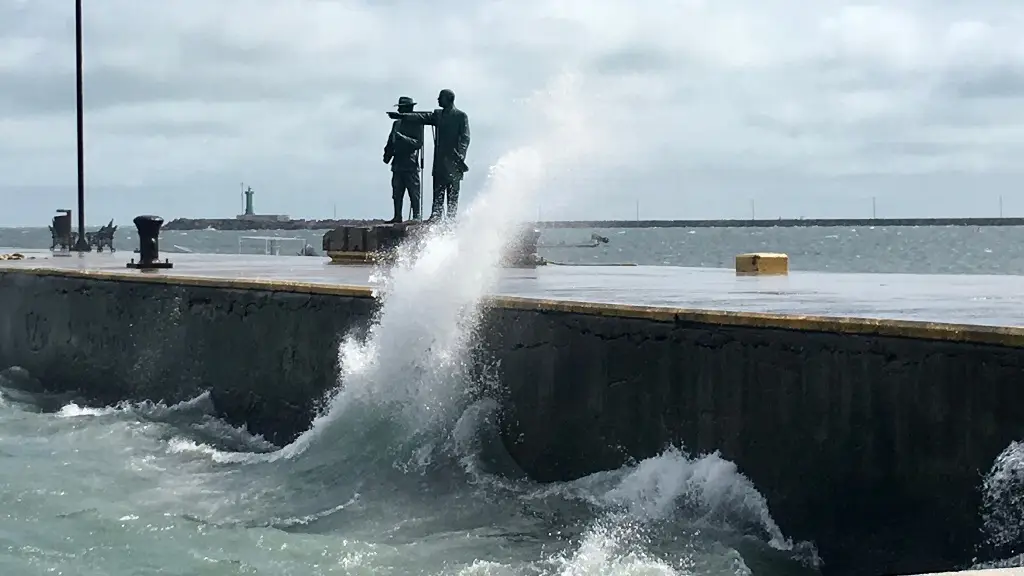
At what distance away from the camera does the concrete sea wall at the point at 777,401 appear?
680 centimetres

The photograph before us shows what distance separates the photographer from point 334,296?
1180cm

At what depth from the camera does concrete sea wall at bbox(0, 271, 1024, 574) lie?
6.80 m

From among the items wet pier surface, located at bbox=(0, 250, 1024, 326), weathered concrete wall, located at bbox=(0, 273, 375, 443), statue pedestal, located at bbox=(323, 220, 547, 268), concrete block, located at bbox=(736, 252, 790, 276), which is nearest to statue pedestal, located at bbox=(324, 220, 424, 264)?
statue pedestal, located at bbox=(323, 220, 547, 268)

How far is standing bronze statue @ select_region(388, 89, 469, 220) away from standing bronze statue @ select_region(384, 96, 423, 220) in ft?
1.63

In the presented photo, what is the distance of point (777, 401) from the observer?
7.72m

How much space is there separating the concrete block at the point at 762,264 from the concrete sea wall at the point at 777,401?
610cm

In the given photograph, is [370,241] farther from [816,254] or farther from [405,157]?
[816,254]

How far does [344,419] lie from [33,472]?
2.40 meters

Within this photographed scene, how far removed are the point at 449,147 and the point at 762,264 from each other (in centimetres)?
527

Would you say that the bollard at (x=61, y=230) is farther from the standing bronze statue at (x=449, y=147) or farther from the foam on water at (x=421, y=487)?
the foam on water at (x=421, y=487)

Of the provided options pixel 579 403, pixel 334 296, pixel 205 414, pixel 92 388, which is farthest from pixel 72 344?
pixel 579 403

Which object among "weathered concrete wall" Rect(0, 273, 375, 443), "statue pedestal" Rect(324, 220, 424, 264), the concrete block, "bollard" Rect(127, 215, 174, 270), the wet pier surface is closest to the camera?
the wet pier surface

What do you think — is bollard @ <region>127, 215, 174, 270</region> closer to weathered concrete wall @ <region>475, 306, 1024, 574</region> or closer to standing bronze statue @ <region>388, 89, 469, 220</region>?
standing bronze statue @ <region>388, 89, 469, 220</region>

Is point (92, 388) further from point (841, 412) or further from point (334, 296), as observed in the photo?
point (841, 412)
